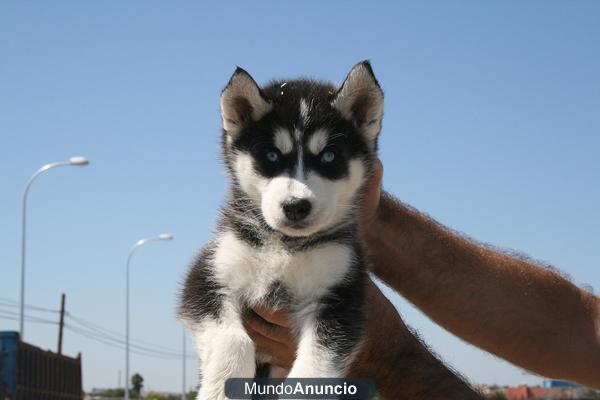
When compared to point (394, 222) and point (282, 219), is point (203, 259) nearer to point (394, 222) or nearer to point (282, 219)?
point (282, 219)

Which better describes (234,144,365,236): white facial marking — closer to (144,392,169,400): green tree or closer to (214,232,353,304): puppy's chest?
→ (214,232,353,304): puppy's chest

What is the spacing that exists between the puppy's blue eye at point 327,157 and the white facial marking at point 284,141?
0.69 feet

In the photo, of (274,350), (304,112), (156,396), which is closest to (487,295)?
(274,350)

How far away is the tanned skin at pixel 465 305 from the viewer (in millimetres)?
7789

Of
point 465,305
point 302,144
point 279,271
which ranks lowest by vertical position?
point 279,271

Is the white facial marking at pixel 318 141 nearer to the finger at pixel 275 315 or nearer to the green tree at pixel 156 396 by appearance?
the finger at pixel 275 315

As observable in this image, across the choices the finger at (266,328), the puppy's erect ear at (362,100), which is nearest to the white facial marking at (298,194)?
the puppy's erect ear at (362,100)

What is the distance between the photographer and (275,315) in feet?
19.1

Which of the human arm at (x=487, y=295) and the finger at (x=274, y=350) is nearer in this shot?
the finger at (x=274, y=350)

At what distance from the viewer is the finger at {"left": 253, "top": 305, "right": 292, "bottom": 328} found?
5.81m

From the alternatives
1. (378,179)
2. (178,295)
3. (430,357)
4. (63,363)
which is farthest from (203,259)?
(63,363)

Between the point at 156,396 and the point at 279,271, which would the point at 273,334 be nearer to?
the point at 279,271

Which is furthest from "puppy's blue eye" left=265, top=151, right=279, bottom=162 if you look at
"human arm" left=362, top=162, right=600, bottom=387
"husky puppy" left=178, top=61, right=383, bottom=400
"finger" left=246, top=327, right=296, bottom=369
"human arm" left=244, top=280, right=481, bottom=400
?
"human arm" left=362, top=162, right=600, bottom=387

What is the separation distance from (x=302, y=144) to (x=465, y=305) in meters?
3.76
